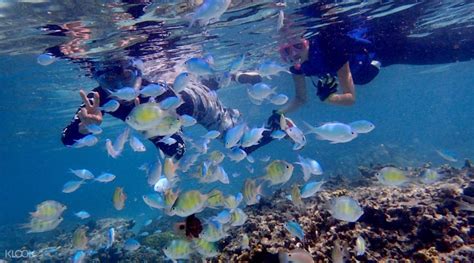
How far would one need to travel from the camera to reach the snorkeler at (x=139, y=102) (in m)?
7.71

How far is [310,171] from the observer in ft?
24.7

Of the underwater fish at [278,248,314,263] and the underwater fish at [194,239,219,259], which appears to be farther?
the underwater fish at [194,239,219,259]

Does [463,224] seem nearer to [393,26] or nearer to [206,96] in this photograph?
[206,96]

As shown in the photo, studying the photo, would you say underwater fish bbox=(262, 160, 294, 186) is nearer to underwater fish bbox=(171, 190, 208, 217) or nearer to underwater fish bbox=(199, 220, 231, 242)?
underwater fish bbox=(199, 220, 231, 242)

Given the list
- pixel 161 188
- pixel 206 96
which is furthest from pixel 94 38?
pixel 161 188

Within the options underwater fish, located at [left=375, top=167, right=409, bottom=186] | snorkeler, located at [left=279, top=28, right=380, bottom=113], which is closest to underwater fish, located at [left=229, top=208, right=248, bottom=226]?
underwater fish, located at [left=375, top=167, right=409, bottom=186]

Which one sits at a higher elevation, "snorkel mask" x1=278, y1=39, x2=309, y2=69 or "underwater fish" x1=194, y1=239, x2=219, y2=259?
"snorkel mask" x1=278, y1=39, x2=309, y2=69

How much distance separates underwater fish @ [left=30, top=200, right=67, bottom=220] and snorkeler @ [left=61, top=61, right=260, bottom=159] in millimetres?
1865

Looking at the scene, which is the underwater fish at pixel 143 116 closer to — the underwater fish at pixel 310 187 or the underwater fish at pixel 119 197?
the underwater fish at pixel 119 197

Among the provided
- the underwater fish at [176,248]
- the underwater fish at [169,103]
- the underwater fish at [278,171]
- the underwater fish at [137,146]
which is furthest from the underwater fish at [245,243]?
the underwater fish at [137,146]

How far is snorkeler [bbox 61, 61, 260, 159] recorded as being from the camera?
25.3ft

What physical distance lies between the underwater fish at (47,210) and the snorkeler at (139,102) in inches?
73.4

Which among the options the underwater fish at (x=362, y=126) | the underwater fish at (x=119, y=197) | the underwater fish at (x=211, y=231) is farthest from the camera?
the underwater fish at (x=362, y=126)

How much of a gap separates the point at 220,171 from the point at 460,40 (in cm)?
920
